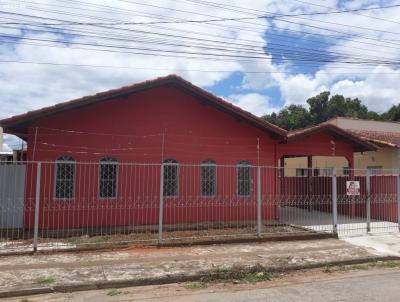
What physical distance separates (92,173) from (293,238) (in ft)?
19.1

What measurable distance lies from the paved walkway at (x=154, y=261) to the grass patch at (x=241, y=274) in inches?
11.2

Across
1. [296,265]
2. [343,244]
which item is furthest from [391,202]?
[296,265]

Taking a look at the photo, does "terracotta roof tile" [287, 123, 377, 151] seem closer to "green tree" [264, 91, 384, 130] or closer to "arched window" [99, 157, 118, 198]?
"arched window" [99, 157, 118, 198]

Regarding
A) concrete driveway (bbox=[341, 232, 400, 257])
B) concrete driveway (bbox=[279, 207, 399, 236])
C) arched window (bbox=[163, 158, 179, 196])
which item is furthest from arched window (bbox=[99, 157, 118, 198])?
concrete driveway (bbox=[341, 232, 400, 257])

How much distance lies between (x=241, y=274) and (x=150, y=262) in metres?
1.95

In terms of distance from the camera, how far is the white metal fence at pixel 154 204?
11523mm

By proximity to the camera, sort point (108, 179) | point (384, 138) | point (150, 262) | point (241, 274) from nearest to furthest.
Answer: point (241, 274), point (150, 262), point (108, 179), point (384, 138)

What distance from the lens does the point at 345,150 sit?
654 inches

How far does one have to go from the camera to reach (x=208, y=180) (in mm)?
13805

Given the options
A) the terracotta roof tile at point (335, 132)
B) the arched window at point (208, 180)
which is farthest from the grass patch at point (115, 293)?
the terracotta roof tile at point (335, 132)

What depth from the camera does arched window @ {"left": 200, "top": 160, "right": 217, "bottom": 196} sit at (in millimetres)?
13742

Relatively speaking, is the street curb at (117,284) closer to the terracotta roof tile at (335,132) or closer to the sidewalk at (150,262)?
the sidewalk at (150,262)

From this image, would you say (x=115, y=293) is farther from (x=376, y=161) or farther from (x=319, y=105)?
(x=319, y=105)

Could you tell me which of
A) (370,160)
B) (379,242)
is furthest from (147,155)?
(370,160)
